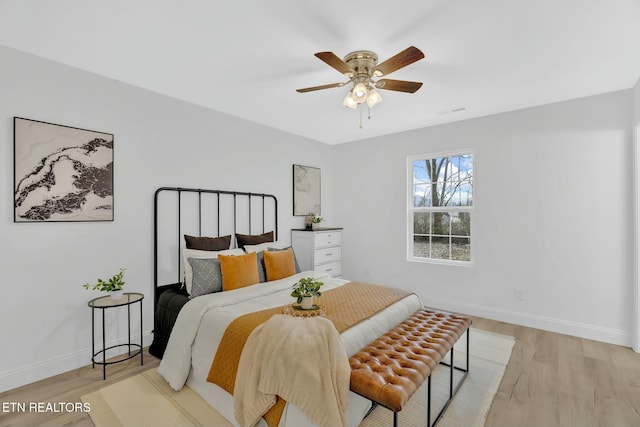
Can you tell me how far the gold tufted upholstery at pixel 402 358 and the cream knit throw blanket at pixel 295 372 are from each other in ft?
0.39

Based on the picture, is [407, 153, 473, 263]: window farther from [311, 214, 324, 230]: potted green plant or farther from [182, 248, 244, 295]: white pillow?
[182, 248, 244, 295]: white pillow

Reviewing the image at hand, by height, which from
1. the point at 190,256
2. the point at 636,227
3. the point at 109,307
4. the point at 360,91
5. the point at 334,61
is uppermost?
the point at 334,61

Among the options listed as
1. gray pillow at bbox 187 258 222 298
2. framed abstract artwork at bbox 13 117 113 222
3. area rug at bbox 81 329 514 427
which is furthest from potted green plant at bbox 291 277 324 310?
framed abstract artwork at bbox 13 117 113 222

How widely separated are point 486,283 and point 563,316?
79 cm

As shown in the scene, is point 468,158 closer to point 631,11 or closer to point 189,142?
point 631,11

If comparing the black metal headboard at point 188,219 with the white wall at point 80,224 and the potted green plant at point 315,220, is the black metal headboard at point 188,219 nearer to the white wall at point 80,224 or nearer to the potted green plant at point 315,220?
the white wall at point 80,224

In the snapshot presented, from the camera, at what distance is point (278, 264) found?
10.5 feet

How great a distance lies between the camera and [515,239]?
3580 millimetres

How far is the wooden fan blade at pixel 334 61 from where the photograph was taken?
1.84 meters

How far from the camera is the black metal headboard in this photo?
9.99ft

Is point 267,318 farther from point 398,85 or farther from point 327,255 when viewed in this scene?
point 327,255

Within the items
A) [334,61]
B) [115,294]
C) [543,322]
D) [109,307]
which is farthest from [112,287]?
[543,322]

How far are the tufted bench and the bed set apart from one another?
4.5 inches

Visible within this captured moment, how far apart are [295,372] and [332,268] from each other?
310 cm
